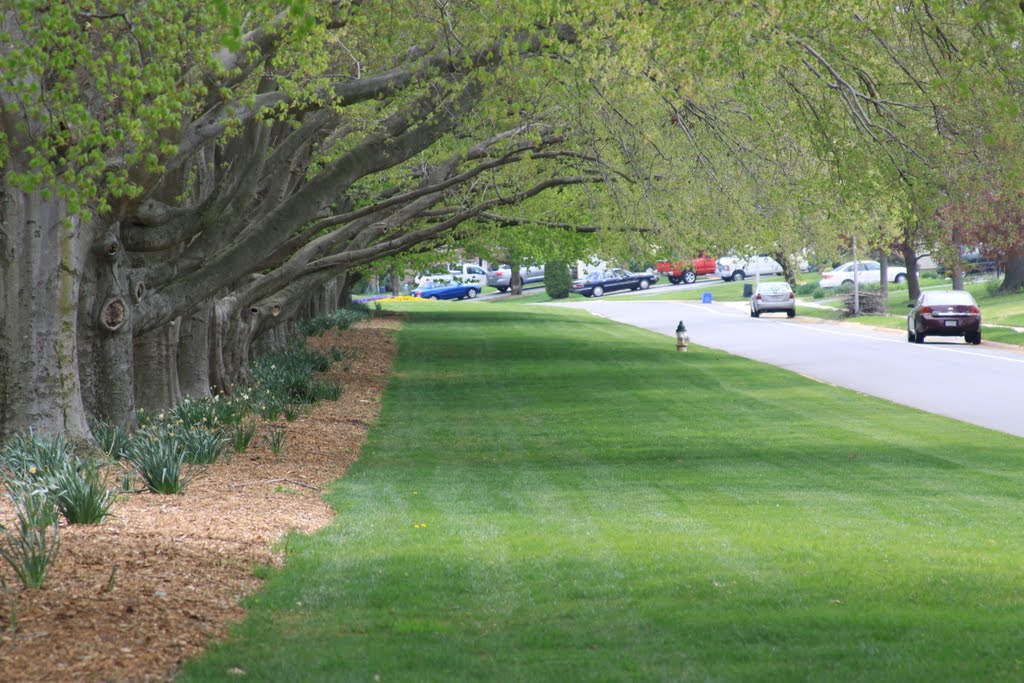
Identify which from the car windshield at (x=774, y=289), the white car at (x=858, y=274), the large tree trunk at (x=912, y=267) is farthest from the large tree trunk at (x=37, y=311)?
the white car at (x=858, y=274)

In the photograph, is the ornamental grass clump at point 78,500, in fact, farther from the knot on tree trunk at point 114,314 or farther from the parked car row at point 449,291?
the parked car row at point 449,291

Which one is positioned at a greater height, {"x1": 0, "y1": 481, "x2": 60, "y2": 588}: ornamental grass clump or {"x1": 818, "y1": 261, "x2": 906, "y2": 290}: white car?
{"x1": 818, "y1": 261, "x2": 906, "y2": 290}: white car

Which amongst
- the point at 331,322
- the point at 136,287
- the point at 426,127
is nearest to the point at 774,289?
the point at 331,322

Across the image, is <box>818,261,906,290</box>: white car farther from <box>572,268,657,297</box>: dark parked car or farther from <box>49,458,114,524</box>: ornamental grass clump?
<box>49,458,114,524</box>: ornamental grass clump

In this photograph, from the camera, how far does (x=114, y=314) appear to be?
638 inches

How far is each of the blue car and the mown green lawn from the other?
198 feet

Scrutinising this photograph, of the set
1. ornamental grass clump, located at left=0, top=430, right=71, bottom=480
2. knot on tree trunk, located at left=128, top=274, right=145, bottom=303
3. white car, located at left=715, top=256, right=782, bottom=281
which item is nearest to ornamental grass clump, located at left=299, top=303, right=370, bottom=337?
knot on tree trunk, located at left=128, top=274, right=145, bottom=303

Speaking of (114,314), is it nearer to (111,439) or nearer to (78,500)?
(111,439)

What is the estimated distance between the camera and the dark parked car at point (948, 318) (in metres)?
37.8

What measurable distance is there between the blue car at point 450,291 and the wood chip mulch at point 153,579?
221ft

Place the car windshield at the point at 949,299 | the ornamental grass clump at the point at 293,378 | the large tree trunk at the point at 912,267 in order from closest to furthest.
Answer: the ornamental grass clump at the point at 293,378 < the car windshield at the point at 949,299 < the large tree trunk at the point at 912,267

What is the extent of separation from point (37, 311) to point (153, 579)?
23.0ft

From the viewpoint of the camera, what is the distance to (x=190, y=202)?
68.7 ft

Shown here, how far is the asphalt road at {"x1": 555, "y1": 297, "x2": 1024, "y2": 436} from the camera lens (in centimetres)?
2316
